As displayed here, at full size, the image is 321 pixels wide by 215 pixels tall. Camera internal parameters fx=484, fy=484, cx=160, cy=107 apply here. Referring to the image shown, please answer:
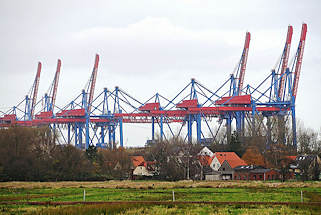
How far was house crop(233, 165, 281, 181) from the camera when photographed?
62453 mm

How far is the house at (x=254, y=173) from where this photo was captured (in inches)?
2459

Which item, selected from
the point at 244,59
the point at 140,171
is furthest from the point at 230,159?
the point at 244,59

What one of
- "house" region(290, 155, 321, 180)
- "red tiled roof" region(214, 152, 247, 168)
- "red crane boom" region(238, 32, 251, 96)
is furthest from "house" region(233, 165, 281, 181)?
"red crane boom" region(238, 32, 251, 96)

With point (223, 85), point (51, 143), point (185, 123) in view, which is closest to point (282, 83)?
point (223, 85)

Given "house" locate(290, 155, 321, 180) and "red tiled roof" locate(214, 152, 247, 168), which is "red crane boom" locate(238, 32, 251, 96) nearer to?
"red tiled roof" locate(214, 152, 247, 168)

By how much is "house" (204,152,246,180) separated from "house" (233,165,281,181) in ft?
3.10

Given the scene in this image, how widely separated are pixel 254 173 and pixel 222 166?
14.6ft

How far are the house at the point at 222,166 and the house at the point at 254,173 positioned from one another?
0.95 m

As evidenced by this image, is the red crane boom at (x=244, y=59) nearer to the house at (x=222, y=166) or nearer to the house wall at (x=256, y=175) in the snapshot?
the house at (x=222, y=166)

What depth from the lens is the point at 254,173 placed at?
62875mm

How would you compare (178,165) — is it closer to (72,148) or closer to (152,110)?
(72,148)

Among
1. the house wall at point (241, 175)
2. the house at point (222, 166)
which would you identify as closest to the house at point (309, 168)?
the house wall at point (241, 175)

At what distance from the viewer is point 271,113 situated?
4058 inches

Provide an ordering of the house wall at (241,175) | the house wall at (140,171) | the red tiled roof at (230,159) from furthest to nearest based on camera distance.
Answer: the house wall at (140,171)
the red tiled roof at (230,159)
the house wall at (241,175)
